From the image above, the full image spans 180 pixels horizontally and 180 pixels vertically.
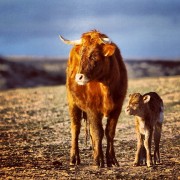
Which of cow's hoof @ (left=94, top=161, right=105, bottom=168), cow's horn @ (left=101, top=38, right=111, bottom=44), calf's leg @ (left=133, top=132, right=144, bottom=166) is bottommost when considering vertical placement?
cow's hoof @ (left=94, top=161, right=105, bottom=168)

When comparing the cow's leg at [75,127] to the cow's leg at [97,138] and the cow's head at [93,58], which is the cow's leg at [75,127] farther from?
the cow's head at [93,58]

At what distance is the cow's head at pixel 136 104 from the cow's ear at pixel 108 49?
106 centimetres

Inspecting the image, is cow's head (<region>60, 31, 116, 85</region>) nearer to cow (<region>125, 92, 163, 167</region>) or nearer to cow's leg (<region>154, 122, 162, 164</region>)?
cow (<region>125, 92, 163, 167</region>)

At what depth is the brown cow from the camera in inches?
481

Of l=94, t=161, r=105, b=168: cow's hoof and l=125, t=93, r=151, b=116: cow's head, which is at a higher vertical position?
l=125, t=93, r=151, b=116: cow's head

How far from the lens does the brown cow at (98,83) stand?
1223cm

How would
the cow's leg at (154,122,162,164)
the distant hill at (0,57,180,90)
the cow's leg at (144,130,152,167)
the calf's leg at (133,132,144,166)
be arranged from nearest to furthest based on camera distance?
the cow's leg at (144,130,152,167)
the calf's leg at (133,132,144,166)
the cow's leg at (154,122,162,164)
the distant hill at (0,57,180,90)

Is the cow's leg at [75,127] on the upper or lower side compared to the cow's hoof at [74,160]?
upper

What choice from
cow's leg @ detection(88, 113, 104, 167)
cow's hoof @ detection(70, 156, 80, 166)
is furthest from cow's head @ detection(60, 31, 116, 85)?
cow's hoof @ detection(70, 156, 80, 166)

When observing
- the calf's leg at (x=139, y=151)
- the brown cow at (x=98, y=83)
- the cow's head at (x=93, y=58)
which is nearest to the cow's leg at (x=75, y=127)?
the brown cow at (x=98, y=83)

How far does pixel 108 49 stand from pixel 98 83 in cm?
72

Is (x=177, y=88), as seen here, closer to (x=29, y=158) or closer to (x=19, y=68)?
(x=29, y=158)

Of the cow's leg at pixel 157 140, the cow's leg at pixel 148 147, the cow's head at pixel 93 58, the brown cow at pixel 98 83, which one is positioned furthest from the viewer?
the cow's leg at pixel 157 140

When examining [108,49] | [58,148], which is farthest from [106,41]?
[58,148]
